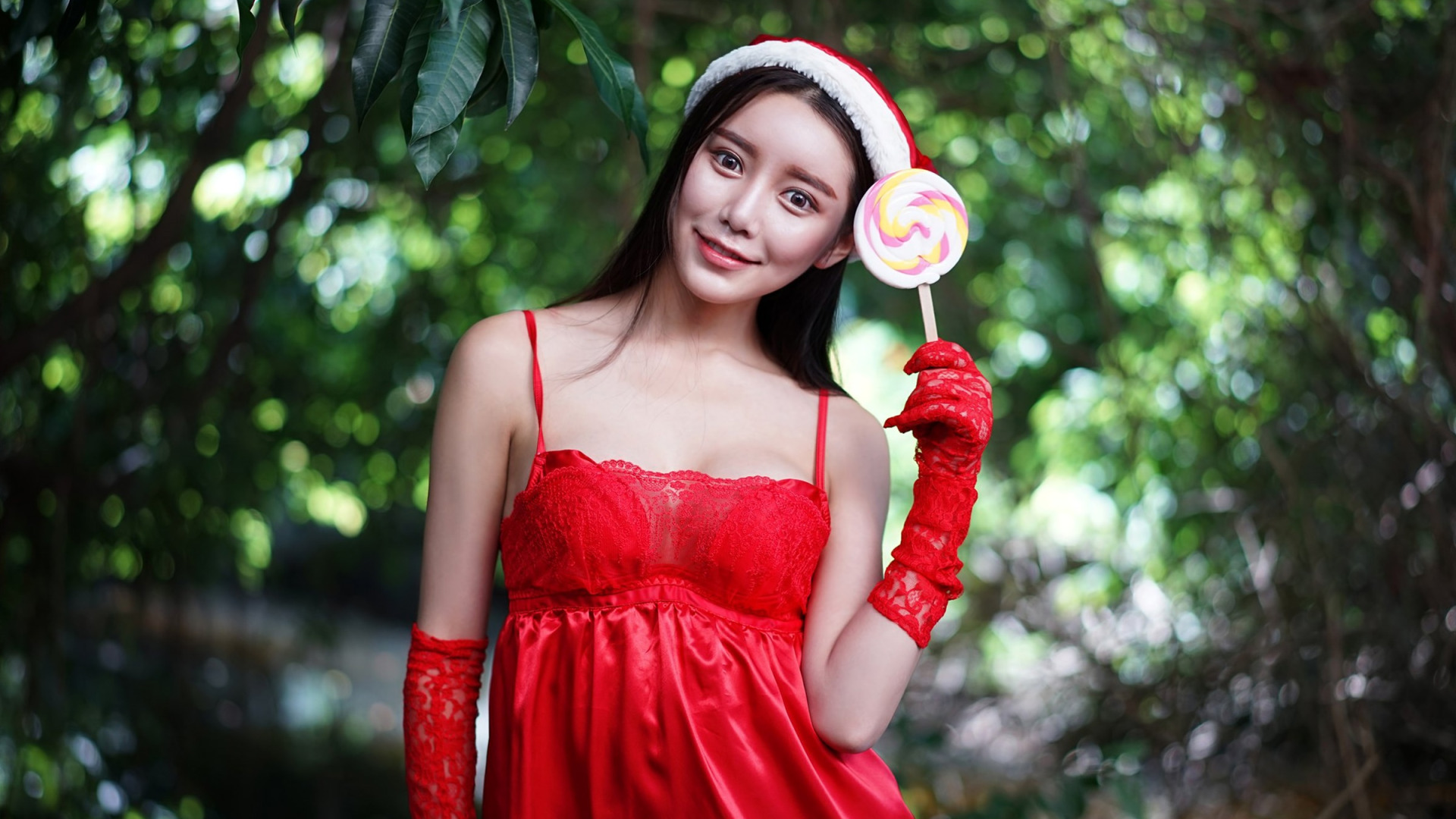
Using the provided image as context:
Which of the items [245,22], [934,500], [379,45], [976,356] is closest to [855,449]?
[934,500]

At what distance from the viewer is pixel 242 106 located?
10.6 feet

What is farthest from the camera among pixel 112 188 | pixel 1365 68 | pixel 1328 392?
pixel 112 188

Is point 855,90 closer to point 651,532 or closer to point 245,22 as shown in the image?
point 651,532

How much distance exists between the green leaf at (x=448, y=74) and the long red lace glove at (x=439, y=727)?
0.75 m

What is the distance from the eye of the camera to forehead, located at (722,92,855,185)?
1.74 m

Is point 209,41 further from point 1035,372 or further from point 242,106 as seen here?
point 1035,372

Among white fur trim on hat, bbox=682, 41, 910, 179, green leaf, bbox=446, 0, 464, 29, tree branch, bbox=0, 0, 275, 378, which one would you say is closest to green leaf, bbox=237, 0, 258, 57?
green leaf, bbox=446, 0, 464, 29

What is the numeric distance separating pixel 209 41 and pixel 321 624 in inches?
85.4

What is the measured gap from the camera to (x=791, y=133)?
5.71ft

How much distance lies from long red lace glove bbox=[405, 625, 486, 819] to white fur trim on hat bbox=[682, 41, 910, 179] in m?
0.94

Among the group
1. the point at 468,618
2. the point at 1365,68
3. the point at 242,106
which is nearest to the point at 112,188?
the point at 242,106

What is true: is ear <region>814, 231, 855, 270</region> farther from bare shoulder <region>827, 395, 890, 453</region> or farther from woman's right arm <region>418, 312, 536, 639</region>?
woman's right arm <region>418, 312, 536, 639</region>

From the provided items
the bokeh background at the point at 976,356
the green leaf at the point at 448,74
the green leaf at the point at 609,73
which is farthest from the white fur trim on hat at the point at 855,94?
the bokeh background at the point at 976,356

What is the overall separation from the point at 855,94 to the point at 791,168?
0.15m
